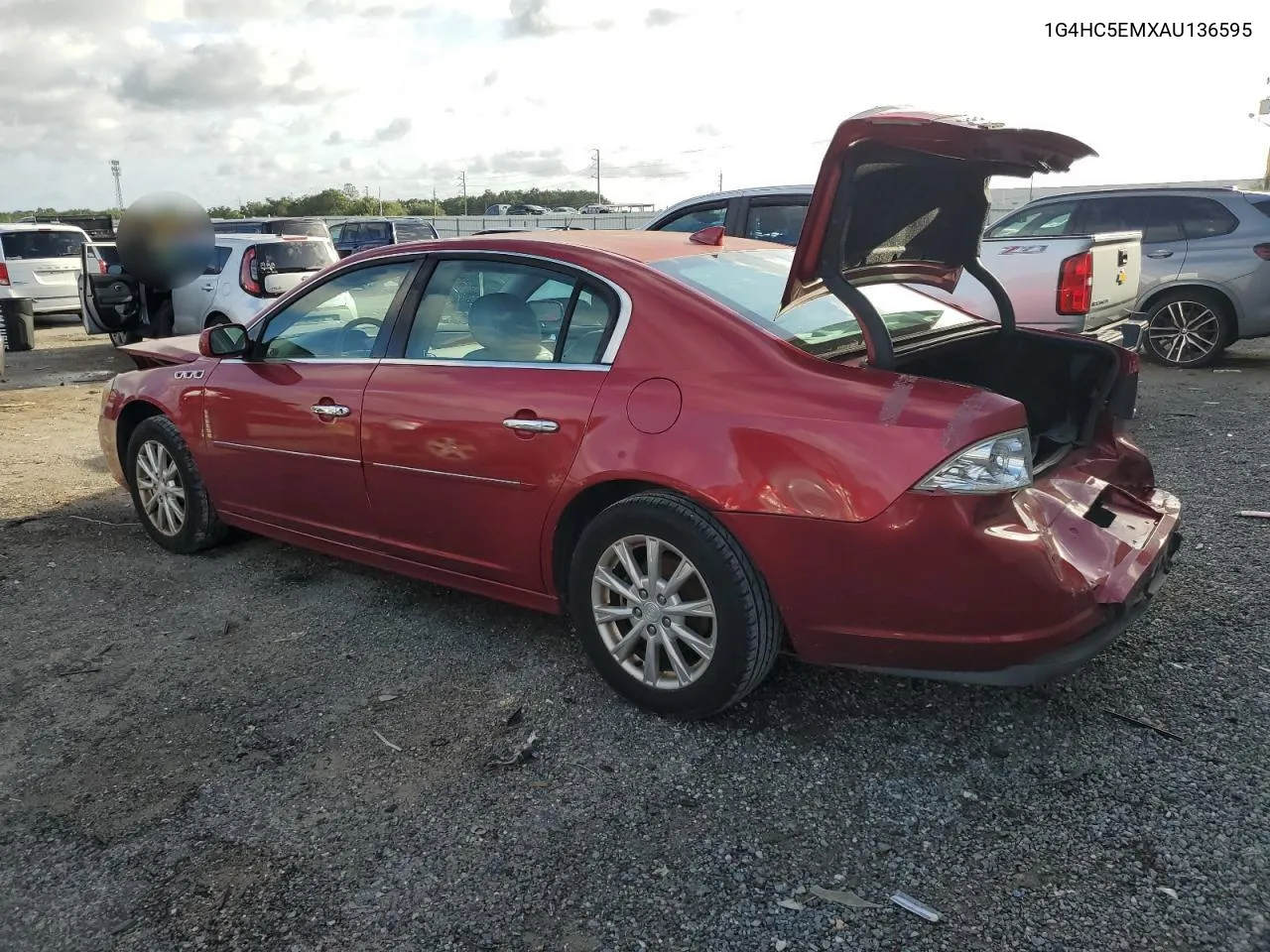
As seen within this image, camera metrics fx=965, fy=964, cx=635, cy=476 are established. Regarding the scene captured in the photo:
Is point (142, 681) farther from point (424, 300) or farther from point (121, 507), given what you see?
point (121, 507)

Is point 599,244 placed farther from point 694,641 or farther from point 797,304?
point 694,641

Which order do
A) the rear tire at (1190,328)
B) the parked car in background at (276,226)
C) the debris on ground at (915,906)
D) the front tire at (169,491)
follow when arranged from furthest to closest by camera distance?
the parked car in background at (276,226)
the rear tire at (1190,328)
the front tire at (169,491)
the debris on ground at (915,906)

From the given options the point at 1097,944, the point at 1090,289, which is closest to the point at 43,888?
the point at 1097,944

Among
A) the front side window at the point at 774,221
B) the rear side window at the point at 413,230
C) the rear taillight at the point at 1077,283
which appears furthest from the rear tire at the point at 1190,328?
the rear side window at the point at 413,230

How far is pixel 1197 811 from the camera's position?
101 inches

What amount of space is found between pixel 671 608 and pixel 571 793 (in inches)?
24.9

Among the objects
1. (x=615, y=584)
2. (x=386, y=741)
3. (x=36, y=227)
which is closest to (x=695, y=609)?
(x=615, y=584)

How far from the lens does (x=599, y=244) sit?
3564 millimetres

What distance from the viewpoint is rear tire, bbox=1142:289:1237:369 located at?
358 inches

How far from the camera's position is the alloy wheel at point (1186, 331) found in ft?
30.1

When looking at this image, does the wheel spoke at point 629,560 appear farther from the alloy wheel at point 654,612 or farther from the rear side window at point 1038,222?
the rear side window at point 1038,222

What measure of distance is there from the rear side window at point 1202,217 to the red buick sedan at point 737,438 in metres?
6.57

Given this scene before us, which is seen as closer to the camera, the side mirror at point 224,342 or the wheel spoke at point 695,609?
the wheel spoke at point 695,609

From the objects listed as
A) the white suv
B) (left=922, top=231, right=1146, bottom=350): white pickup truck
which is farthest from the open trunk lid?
the white suv
